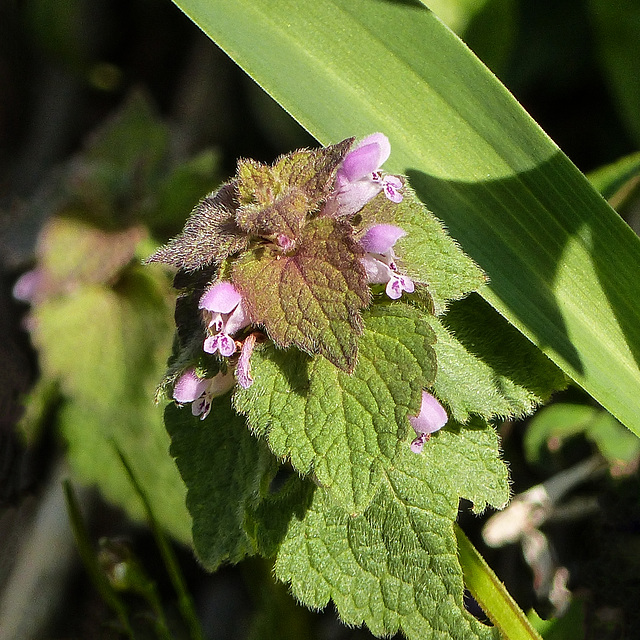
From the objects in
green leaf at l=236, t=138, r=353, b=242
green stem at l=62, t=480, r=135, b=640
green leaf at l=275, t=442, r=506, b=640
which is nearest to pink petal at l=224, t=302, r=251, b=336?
green leaf at l=236, t=138, r=353, b=242

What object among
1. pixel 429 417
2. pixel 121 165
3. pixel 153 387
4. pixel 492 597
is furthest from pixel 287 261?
pixel 121 165

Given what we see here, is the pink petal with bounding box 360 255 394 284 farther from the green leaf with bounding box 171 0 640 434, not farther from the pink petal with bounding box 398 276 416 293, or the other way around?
the green leaf with bounding box 171 0 640 434

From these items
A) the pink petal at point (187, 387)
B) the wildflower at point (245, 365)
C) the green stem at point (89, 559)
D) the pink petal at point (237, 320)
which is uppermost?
the pink petal at point (237, 320)

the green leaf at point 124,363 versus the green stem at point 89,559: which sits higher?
the green stem at point 89,559

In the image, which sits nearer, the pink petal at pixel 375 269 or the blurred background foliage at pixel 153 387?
the pink petal at pixel 375 269

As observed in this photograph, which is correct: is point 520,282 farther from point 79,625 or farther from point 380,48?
point 79,625

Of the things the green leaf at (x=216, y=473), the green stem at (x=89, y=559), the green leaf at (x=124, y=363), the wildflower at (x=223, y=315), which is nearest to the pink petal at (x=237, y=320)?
the wildflower at (x=223, y=315)

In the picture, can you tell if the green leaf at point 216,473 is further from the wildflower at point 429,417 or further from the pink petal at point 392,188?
the pink petal at point 392,188
